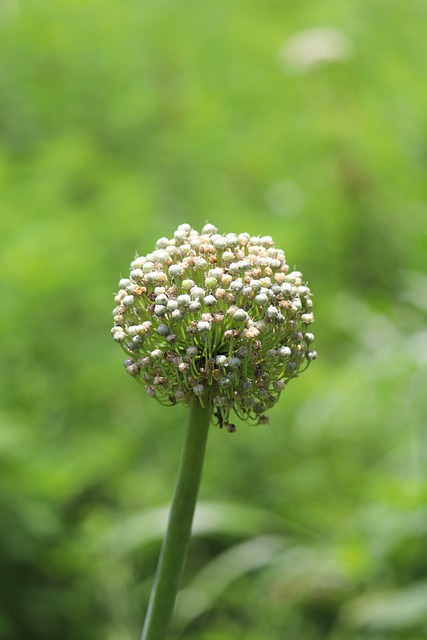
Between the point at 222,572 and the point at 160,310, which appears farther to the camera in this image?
the point at 222,572

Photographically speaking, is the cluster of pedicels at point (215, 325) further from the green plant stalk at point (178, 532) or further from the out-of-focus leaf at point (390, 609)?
the out-of-focus leaf at point (390, 609)

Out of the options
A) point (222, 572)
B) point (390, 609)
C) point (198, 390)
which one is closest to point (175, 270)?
point (198, 390)

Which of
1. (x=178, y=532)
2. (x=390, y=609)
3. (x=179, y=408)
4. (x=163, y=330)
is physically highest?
(x=179, y=408)

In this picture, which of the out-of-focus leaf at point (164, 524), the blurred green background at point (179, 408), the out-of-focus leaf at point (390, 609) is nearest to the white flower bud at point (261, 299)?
the blurred green background at point (179, 408)

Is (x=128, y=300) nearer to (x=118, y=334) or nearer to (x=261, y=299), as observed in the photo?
(x=118, y=334)

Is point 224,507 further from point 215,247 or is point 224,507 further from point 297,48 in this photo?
point 297,48
